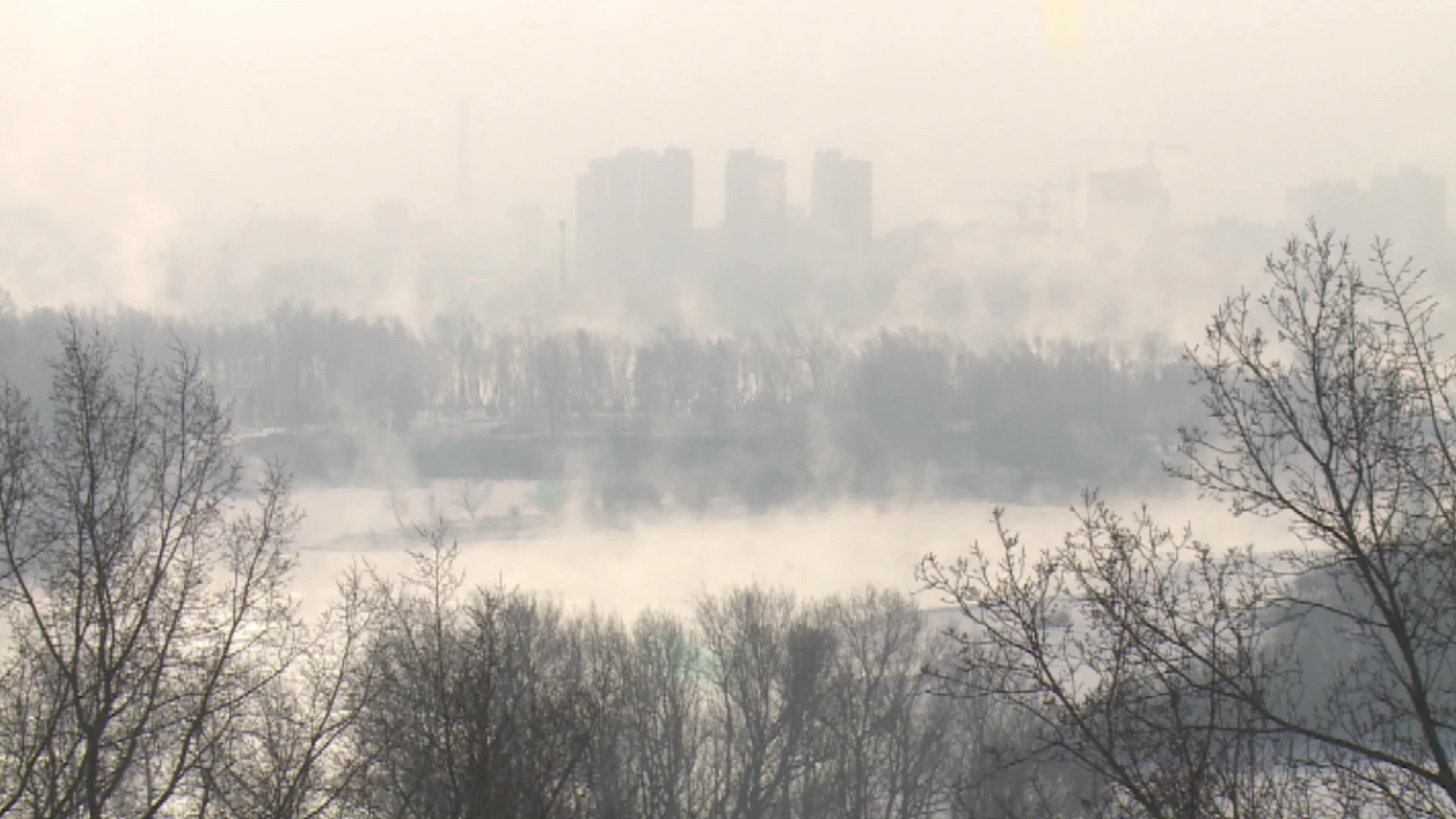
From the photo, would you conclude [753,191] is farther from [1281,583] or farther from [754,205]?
[1281,583]

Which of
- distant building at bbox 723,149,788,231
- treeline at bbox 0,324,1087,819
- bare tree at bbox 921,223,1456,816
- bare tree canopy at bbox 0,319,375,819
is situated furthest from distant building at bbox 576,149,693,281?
bare tree at bbox 921,223,1456,816

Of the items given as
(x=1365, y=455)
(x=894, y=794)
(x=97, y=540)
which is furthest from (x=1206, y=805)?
(x=894, y=794)

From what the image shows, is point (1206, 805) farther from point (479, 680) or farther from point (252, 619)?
point (252, 619)

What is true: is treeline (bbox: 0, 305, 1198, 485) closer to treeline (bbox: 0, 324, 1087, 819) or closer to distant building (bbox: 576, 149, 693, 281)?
distant building (bbox: 576, 149, 693, 281)

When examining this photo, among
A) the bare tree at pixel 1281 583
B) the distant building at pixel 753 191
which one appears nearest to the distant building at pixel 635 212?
the distant building at pixel 753 191

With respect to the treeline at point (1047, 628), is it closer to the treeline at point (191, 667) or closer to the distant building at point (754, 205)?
the treeline at point (191, 667)

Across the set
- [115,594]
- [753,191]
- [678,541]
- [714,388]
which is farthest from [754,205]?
[115,594]
